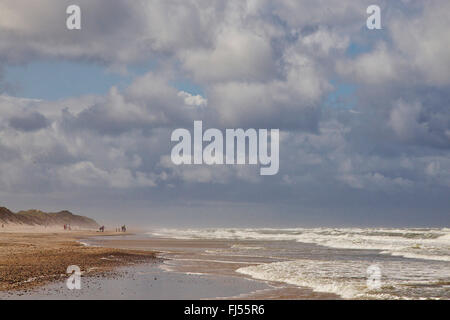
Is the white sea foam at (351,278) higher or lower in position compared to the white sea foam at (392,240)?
higher

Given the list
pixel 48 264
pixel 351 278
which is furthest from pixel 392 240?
pixel 48 264

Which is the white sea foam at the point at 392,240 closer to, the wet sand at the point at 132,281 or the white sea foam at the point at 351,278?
the white sea foam at the point at 351,278

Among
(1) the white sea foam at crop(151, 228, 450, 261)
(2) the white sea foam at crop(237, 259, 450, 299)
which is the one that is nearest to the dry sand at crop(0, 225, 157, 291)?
(2) the white sea foam at crop(237, 259, 450, 299)

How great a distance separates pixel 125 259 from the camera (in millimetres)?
35188

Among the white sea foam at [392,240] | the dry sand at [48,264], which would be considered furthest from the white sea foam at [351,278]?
the white sea foam at [392,240]

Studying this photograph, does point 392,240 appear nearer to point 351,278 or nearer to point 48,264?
point 351,278

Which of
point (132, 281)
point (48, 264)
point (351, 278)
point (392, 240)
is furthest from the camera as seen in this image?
point (392, 240)

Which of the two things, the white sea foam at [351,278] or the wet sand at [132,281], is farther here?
the white sea foam at [351,278]

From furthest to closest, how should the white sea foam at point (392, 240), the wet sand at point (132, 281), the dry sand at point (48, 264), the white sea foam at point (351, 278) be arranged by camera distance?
the white sea foam at point (392, 240) → the dry sand at point (48, 264) → the white sea foam at point (351, 278) → the wet sand at point (132, 281)

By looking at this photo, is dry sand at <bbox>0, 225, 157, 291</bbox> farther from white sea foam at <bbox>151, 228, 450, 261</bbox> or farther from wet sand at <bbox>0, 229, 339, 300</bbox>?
white sea foam at <bbox>151, 228, 450, 261</bbox>

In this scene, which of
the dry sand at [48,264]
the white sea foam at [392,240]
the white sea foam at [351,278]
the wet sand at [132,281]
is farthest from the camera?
the white sea foam at [392,240]
